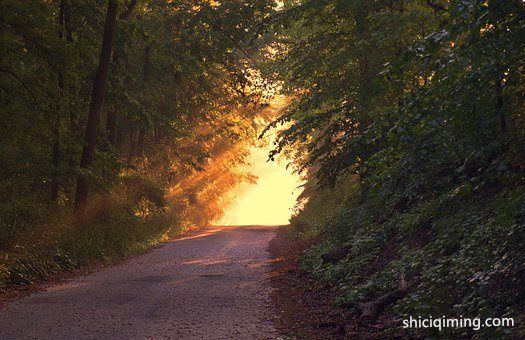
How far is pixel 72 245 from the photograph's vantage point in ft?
52.0

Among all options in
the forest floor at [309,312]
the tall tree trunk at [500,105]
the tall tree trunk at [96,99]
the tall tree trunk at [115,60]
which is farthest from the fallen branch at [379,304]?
the tall tree trunk at [115,60]

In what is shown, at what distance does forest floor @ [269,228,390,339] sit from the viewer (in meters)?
8.12

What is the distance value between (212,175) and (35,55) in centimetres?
3226

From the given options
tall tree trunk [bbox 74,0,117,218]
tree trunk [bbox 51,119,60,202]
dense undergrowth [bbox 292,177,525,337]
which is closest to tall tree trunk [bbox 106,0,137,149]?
tall tree trunk [bbox 74,0,117,218]

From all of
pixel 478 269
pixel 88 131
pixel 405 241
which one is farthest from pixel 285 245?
pixel 478 269

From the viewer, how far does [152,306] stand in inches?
404

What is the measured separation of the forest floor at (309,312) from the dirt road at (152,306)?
32 centimetres

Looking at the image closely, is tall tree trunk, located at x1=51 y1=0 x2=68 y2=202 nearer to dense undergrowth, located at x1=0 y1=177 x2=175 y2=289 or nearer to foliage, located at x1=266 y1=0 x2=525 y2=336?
dense undergrowth, located at x1=0 y1=177 x2=175 y2=289

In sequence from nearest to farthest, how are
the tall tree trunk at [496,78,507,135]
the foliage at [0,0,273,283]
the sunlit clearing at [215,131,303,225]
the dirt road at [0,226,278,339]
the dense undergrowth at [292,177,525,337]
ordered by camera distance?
the tall tree trunk at [496,78,507,135] → the dense undergrowth at [292,177,525,337] → the dirt road at [0,226,278,339] → the foliage at [0,0,273,283] → the sunlit clearing at [215,131,303,225]

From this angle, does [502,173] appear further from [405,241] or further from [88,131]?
[88,131]

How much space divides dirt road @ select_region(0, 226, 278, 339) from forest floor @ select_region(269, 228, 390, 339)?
32 centimetres

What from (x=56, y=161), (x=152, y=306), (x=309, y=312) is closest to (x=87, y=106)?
(x=56, y=161)

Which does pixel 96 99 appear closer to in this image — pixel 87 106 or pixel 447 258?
pixel 87 106

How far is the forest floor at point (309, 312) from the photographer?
8125 millimetres
